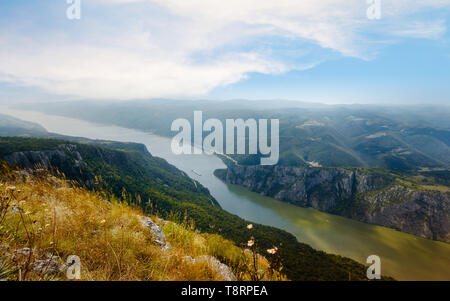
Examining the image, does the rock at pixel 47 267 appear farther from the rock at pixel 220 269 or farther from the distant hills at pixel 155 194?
the distant hills at pixel 155 194

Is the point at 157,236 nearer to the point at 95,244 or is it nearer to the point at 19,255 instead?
the point at 95,244

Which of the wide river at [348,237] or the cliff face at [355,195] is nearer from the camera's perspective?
the wide river at [348,237]

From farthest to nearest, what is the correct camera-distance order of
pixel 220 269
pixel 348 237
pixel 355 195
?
pixel 355 195 < pixel 348 237 < pixel 220 269

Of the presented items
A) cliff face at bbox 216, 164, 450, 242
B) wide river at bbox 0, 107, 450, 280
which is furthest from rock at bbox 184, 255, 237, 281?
cliff face at bbox 216, 164, 450, 242

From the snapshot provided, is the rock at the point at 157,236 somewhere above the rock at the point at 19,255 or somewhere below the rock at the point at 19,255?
below

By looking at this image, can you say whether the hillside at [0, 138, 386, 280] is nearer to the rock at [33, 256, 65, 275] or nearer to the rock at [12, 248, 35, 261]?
the rock at [12, 248, 35, 261]

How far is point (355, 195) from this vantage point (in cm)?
11500

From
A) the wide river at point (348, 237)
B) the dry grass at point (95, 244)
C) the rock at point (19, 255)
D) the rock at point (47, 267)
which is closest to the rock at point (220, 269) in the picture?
the dry grass at point (95, 244)

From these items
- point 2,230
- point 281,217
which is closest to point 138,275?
point 2,230

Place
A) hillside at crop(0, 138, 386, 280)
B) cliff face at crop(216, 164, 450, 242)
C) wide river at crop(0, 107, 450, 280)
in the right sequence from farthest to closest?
1. cliff face at crop(216, 164, 450, 242)
2. wide river at crop(0, 107, 450, 280)
3. hillside at crop(0, 138, 386, 280)

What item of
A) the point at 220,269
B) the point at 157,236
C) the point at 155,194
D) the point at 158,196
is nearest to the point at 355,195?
the point at 158,196

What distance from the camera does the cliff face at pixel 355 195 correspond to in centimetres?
8856

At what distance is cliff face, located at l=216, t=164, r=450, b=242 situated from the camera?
88.6 metres

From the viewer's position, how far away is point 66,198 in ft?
15.8
